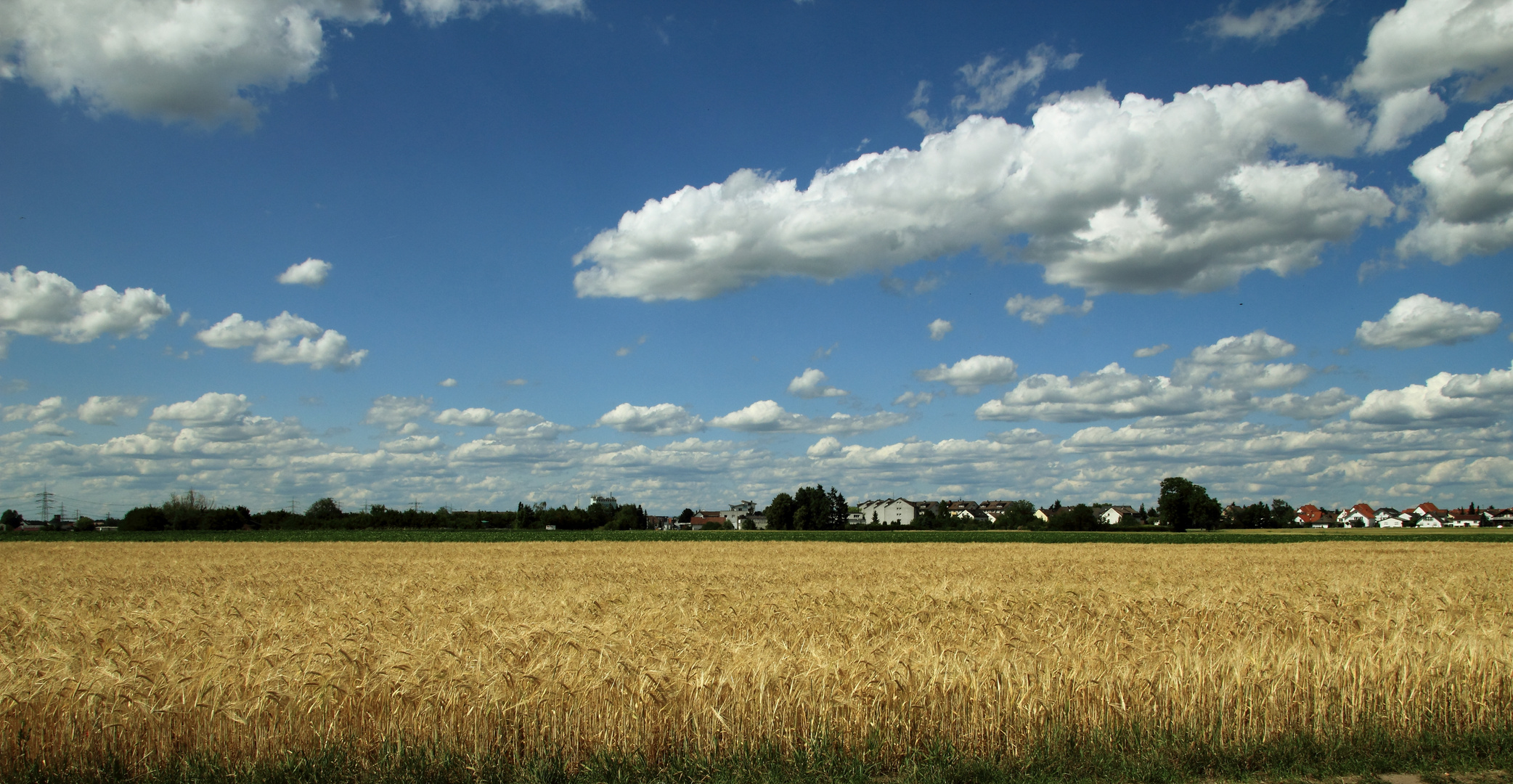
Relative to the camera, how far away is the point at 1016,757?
23.6 feet

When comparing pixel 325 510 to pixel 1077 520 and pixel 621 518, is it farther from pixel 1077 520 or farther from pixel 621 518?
pixel 1077 520

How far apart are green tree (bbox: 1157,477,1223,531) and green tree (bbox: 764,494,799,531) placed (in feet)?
203

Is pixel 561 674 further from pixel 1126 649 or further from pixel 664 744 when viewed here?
pixel 1126 649

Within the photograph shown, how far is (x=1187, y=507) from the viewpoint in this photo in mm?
126312

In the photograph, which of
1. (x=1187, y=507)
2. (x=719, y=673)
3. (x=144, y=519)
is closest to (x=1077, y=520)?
(x=1187, y=507)

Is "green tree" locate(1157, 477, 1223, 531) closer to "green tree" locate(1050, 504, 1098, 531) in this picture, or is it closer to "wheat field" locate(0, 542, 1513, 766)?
"green tree" locate(1050, 504, 1098, 531)

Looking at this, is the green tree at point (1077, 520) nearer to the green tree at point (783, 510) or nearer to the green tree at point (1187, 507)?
the green tree at point (1187, 507)

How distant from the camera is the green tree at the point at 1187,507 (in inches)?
4919

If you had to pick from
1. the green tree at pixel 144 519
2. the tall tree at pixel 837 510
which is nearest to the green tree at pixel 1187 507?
the tall tree at pixel 837 510

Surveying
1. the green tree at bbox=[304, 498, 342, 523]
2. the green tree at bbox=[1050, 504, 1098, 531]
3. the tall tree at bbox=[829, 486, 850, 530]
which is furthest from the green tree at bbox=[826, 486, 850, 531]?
the green tree at bbox=[304, 498, 342, 523]

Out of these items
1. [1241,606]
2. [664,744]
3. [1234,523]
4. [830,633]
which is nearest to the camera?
[664,744]

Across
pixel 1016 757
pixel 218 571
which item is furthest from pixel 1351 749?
pixel 218 571

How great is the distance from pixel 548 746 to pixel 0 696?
199 inches

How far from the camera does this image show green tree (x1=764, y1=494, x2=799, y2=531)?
142500 millimetres
